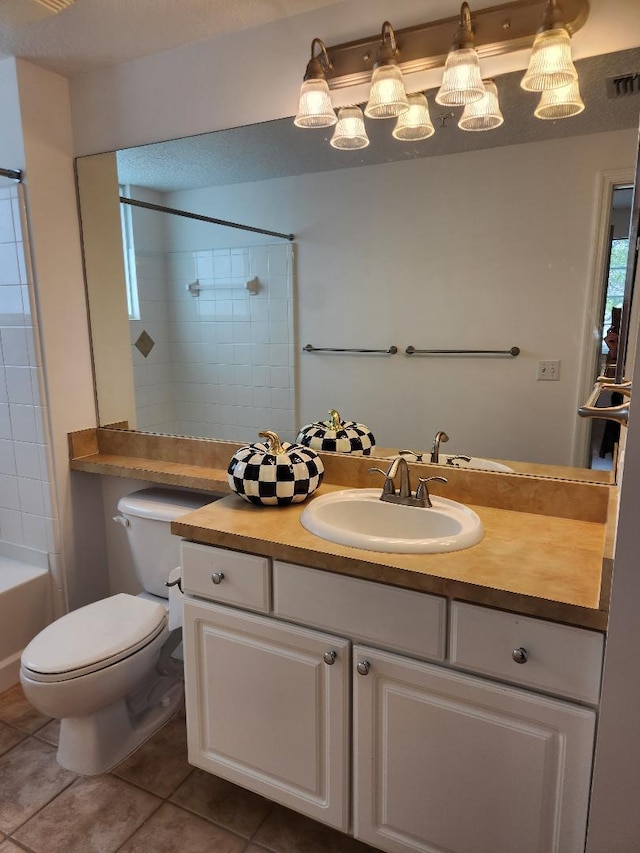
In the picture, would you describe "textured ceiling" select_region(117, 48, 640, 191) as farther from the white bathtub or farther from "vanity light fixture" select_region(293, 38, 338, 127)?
the white bathtub

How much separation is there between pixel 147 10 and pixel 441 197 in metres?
1.02

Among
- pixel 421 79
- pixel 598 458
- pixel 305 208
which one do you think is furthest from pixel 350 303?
pixel 598 458

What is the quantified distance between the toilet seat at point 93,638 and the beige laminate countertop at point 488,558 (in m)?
0.48

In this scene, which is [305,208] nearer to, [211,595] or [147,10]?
[147,10]

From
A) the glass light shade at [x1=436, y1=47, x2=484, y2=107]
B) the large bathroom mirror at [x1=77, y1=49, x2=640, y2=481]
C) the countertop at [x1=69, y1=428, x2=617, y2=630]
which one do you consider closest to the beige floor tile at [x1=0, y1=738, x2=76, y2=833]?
the countertop at [x1=69, y1=428, x2=617, y2=630]

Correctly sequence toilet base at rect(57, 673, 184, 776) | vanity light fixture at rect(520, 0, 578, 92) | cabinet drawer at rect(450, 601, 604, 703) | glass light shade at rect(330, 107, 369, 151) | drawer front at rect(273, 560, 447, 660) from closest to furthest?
cabinet drawer at rect(450, 601, 604, 703) → drawer front at rect(273, 560, 447, 660) → vanity light fixture at rect(520, 0, 578, 92) → glass light shade at rect(330, 107, 369, 151) → toilet base at rect(57, 673, 184, 776)

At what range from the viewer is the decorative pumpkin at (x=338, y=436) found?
6.16 ft

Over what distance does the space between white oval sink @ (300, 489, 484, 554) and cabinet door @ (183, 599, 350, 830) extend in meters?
0.25

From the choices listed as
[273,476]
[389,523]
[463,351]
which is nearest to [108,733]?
[273,476]

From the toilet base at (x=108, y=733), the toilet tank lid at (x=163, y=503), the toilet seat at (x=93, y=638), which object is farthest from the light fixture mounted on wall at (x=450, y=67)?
the toilet base at (x=108, y=733)

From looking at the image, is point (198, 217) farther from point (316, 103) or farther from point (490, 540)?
point (490, 540)

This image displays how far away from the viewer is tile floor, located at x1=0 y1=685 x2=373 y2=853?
153 centimetres

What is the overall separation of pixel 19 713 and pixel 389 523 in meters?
1.58

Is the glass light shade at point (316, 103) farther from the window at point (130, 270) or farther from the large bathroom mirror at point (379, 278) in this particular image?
the window at point (130, 270)
